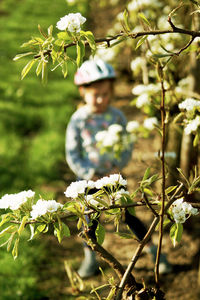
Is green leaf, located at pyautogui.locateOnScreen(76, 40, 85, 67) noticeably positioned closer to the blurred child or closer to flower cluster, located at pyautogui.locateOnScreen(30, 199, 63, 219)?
flower cluster, located at pyautogui.locateOnScreen(30, 199, 63, 219)

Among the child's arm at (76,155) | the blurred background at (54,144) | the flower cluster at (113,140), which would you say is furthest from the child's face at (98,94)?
the flower cluster at (113,140)

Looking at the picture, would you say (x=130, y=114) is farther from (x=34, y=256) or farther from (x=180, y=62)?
(x=34, y=256)

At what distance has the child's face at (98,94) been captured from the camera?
3100 mm

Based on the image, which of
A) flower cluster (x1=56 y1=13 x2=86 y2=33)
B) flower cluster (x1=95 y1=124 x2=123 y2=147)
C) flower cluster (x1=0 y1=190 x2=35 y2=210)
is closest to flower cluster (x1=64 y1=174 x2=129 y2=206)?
flower cluster (x1=0 y1=190 x2=35 y2=210)

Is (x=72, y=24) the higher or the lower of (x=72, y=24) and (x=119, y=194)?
the higher

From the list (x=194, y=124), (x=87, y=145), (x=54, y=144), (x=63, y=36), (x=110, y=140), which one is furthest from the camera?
(x=54, y=144)

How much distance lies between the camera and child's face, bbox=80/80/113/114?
3100 millimetres

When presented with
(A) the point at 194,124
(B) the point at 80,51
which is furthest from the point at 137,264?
(B) the point at 80,51

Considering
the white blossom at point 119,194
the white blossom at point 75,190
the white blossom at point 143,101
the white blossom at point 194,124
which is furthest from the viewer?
the white blossom at point 143,101

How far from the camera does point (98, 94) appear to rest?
3121mm

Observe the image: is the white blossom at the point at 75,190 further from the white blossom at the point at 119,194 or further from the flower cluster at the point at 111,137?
the flower cluster at the point at 111,137

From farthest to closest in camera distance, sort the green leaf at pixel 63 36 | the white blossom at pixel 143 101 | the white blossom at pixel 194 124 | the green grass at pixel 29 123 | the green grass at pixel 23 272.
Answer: the green grass at pixel 29 123 → the green grass at pixel 23 272 → the white blossom at pixel 143 101 → the white blossom at pixel 194 124 → the green leaf at pixel 63 36

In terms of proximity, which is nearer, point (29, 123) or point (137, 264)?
point (137, 264)

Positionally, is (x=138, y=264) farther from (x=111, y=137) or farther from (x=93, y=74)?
(x=93, y=74)
